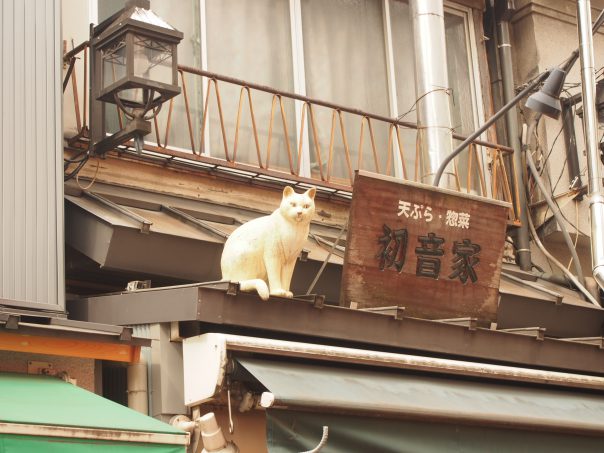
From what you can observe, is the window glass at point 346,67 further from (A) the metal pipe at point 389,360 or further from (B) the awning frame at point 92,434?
(B) the awning frame at point 92,434

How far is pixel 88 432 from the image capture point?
333 inches

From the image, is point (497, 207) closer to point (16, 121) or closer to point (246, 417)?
point (246, 417)

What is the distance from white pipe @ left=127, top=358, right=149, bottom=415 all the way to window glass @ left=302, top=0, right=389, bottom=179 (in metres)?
5.37

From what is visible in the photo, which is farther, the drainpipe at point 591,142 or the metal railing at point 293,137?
the drainpipe at point 591,142

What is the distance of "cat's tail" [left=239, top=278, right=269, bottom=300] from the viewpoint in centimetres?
1018

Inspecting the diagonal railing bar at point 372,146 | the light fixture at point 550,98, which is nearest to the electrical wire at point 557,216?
the diagonal railing bar at point 372,146

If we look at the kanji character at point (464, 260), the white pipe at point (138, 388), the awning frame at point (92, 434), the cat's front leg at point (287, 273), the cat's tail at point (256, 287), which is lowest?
the awning frame at point (92, 434)

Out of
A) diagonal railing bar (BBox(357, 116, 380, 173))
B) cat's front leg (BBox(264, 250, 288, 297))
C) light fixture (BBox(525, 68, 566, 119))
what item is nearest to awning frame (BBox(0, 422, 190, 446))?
cat's front leg (BBox(264, 250, 288, 297))

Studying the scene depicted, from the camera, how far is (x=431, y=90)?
14.7m

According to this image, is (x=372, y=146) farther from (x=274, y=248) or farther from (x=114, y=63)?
(x=274, y=248)

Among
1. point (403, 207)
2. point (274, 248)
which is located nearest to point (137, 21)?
point (274, 248)

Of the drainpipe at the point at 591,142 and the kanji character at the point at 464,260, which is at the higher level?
the drainpipe at the point at 591,142

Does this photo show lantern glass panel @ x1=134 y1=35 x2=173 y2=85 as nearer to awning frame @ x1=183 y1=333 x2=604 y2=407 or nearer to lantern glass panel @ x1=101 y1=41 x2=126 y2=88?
lantern glass panel @ x1=101 y1=41 x2=126 y2=88

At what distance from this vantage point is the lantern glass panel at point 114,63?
11.9 meters
